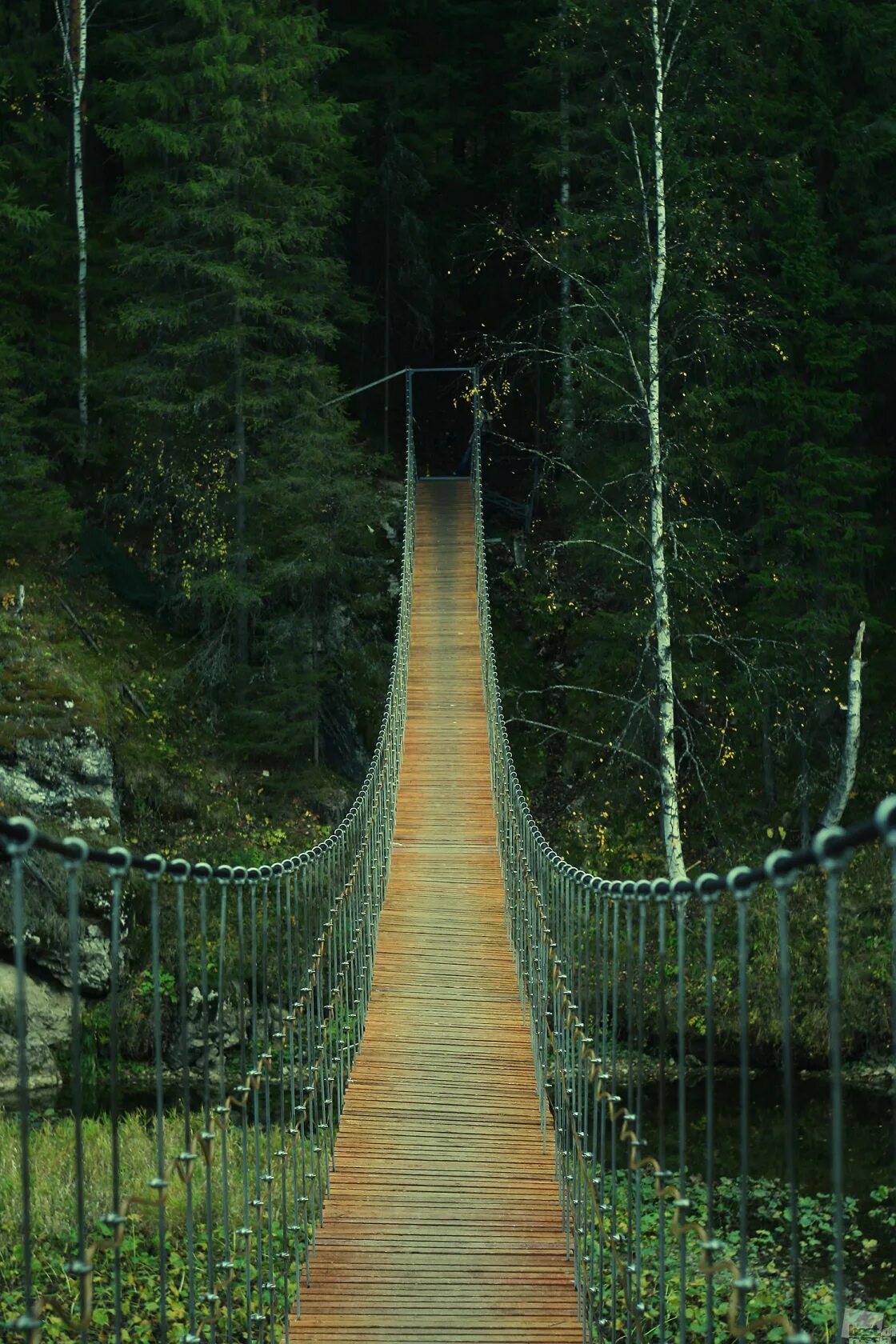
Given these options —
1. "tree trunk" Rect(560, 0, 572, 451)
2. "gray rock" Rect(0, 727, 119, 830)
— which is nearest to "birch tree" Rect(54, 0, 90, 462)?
"gray rock" Rect(0, 727, 119, 830)

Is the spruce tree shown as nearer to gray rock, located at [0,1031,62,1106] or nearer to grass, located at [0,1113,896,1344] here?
gray rock, located at [0,1031,62,1106]

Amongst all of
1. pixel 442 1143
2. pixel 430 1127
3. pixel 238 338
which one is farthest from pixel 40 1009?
pixel 442 1143

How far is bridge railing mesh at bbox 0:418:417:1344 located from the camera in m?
3.79

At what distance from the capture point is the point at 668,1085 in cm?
1300

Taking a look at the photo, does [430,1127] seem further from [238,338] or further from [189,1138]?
[238,338]

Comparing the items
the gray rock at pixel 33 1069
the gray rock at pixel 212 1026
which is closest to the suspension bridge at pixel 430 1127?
the gray rock at pixel 33 1069

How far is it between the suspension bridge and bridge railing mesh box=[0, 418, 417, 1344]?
0.03 metres

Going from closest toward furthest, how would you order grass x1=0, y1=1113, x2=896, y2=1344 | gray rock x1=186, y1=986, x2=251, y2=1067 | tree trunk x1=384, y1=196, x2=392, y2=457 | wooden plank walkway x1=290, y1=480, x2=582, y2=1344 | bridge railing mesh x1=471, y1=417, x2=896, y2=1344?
1. bridge railing mesh x1=471, y1=417, x2=896, y2=1344
2. wooden plank walkway x1=290, y1=480, x2=582, y2=1344
3. grass x1=0, y1=1113, x2=896, y2=1344
4. gray rock x1=186, y1=986, x2=251, y2=1067
5. tree trunk x1=384, y1=196, x2=392, y2=457

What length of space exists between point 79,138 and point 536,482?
6.34 meters

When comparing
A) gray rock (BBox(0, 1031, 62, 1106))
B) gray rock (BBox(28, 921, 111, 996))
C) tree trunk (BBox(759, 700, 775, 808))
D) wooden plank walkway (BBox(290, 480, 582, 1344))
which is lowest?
gray rock (BBox(0, 1031, 62, 1106))

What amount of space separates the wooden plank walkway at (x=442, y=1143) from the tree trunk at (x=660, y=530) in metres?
1.34

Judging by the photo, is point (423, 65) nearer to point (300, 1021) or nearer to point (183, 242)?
point (183, 242)

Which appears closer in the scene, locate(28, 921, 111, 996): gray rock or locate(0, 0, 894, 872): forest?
locate(28, 921, 111, 996): gray rock

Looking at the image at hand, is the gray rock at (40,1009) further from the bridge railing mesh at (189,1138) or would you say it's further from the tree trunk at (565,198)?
the tree trunk at (565,198)
